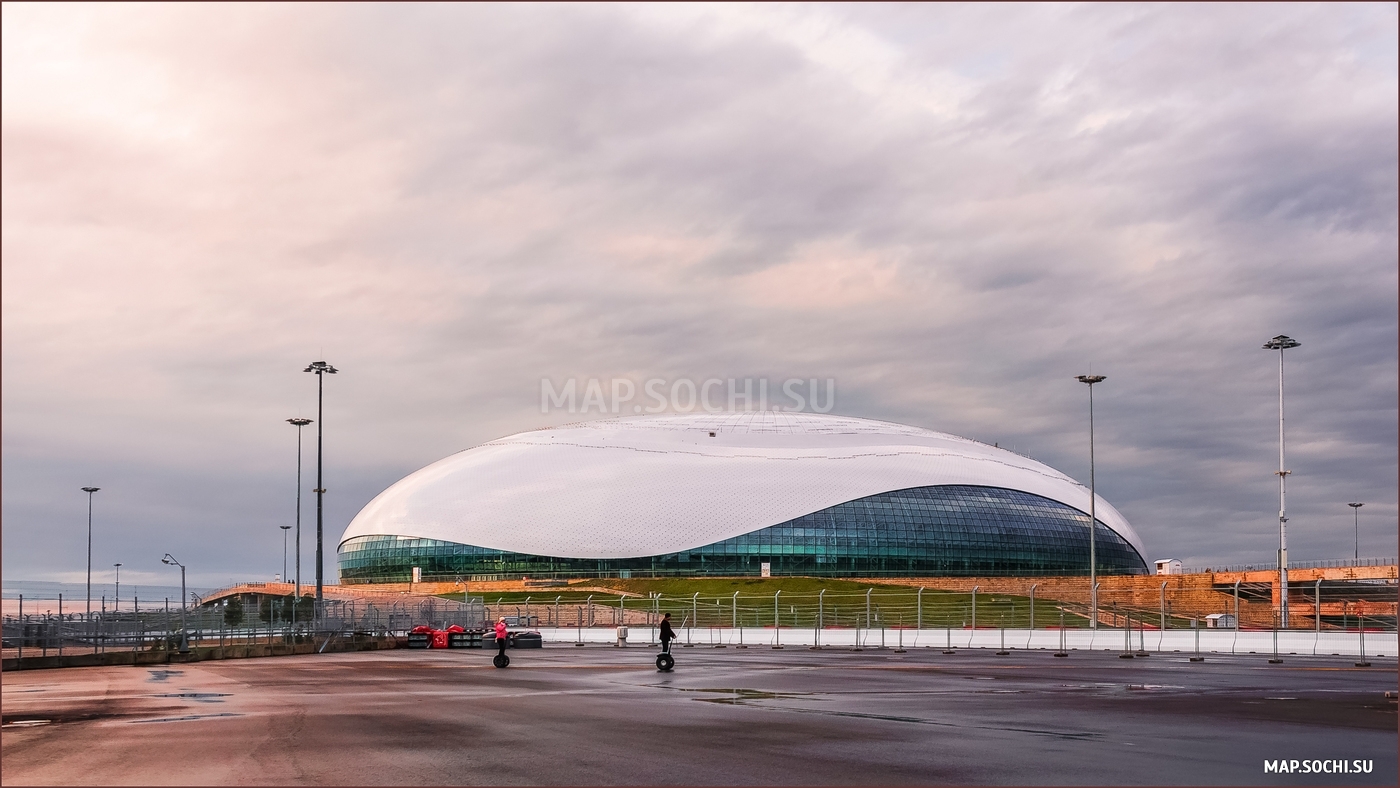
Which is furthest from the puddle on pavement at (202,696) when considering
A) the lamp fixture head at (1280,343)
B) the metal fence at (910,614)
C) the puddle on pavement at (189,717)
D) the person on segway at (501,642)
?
the lamp fixture head at (1280,343)

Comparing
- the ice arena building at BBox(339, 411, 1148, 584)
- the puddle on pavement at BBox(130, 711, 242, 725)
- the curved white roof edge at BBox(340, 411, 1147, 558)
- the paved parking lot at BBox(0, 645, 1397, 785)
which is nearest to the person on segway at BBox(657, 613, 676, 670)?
the paved parking lot at BBox(0, 645, 1397, 785)

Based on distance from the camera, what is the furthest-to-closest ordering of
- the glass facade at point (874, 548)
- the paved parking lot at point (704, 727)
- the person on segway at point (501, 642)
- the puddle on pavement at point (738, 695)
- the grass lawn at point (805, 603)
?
the glass facade at point (874, 548)
the grass lawn at point (805, 603)
the person on segway at point (501, 642)
the puddle on pavement at point (738, 695)
the paved parking lot at point (704, 727)

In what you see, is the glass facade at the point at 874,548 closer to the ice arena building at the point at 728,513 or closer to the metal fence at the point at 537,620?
the ice arena building at the point at 728,513

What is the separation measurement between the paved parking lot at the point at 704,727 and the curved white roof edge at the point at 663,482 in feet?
193

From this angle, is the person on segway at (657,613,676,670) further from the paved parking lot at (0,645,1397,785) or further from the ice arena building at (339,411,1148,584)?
the ice arena building at (339,411,1148,584)

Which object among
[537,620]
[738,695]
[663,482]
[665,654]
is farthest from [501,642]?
[663,482]

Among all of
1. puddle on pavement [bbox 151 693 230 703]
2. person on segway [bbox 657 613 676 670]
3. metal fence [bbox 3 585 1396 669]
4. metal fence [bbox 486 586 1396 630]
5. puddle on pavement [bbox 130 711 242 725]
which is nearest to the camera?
puddle on pavement [bbox 130 711 242 725]

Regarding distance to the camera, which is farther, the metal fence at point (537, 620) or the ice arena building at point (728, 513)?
the ice arena building at point (728, 513)

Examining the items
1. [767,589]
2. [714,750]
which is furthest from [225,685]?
[767,589]

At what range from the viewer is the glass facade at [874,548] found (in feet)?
292

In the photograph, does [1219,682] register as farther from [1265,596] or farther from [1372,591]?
[1265,596]

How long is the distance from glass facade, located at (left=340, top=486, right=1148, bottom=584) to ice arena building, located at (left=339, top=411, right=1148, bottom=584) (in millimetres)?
100

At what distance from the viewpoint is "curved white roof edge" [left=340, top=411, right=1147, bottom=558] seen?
9025cm

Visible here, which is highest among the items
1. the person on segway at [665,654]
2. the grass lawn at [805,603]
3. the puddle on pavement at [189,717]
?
the puddle on pavement at [189,717]
